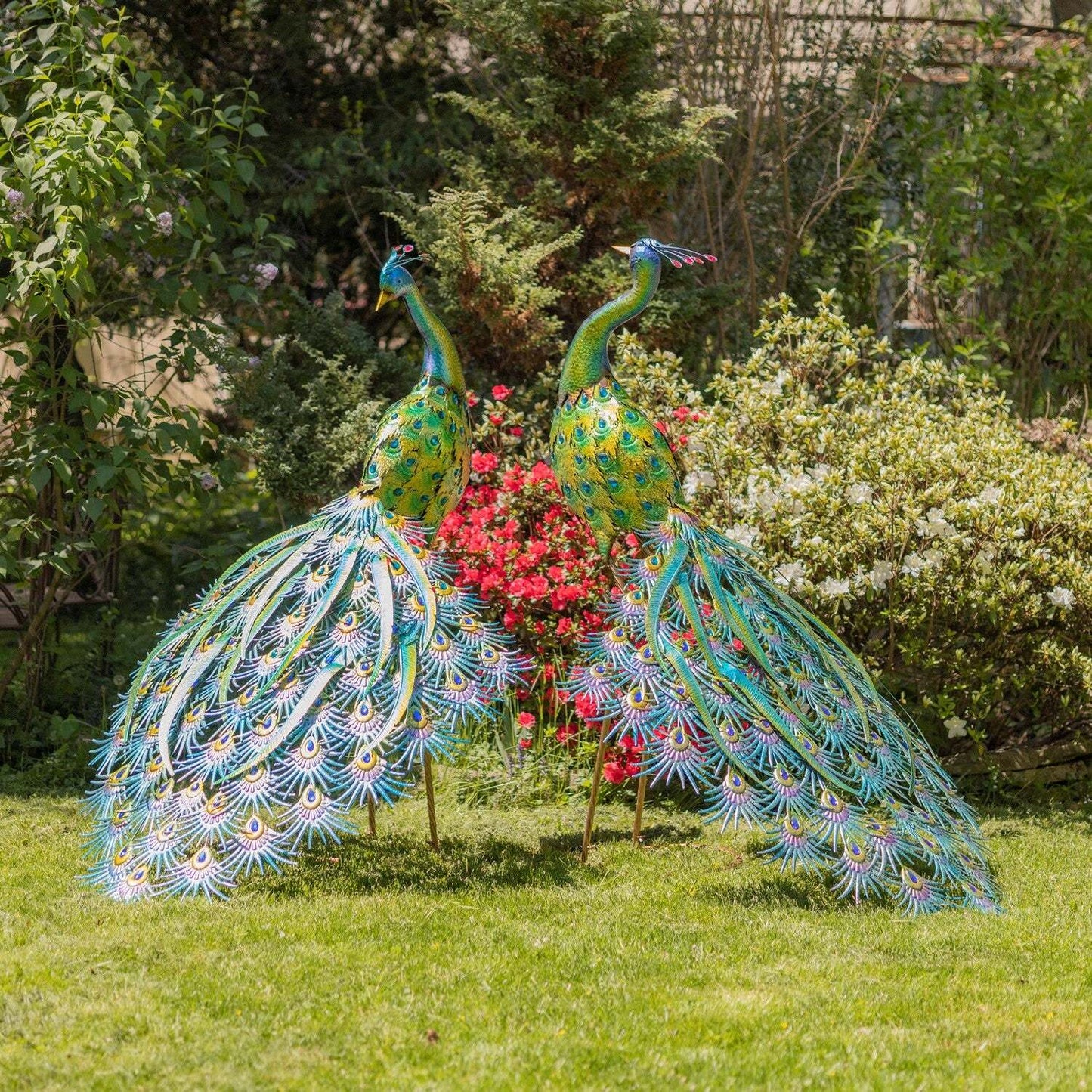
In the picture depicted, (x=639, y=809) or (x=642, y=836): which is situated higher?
(x=639, y=809)

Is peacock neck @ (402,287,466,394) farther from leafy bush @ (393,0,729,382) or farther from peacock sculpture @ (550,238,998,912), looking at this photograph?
leafy bush @ (393,0,729,382)

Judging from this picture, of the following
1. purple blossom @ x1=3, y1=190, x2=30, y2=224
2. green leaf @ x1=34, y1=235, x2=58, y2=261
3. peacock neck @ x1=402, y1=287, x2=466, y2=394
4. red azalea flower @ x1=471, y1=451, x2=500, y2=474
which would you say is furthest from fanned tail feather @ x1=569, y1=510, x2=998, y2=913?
purple blossom @ x1=3, y1=190, x2=30, y2=224

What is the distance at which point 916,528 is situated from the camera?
19.7ft

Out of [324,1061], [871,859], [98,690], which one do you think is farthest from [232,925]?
[98,690]

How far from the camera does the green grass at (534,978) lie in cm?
357

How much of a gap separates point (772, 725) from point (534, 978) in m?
1.10

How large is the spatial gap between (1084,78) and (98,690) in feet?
22.6

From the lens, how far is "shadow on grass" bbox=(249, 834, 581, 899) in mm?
4922

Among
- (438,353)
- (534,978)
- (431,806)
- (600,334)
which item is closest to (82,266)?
(438,353)

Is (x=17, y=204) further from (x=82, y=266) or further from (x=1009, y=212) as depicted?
(x=1009, y=212)

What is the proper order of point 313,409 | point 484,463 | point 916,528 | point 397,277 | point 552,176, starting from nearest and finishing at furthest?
point 397,277 < point 916,528 < point 484,463 < point 313,409 < point 552,176

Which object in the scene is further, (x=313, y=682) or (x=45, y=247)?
(x=45, y=247)

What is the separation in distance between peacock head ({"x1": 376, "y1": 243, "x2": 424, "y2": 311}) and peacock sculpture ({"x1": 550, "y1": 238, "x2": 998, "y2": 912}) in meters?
0.67

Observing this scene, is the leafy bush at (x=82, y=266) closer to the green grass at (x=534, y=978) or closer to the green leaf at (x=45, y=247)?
the green leaf at (x=45, y=247)
